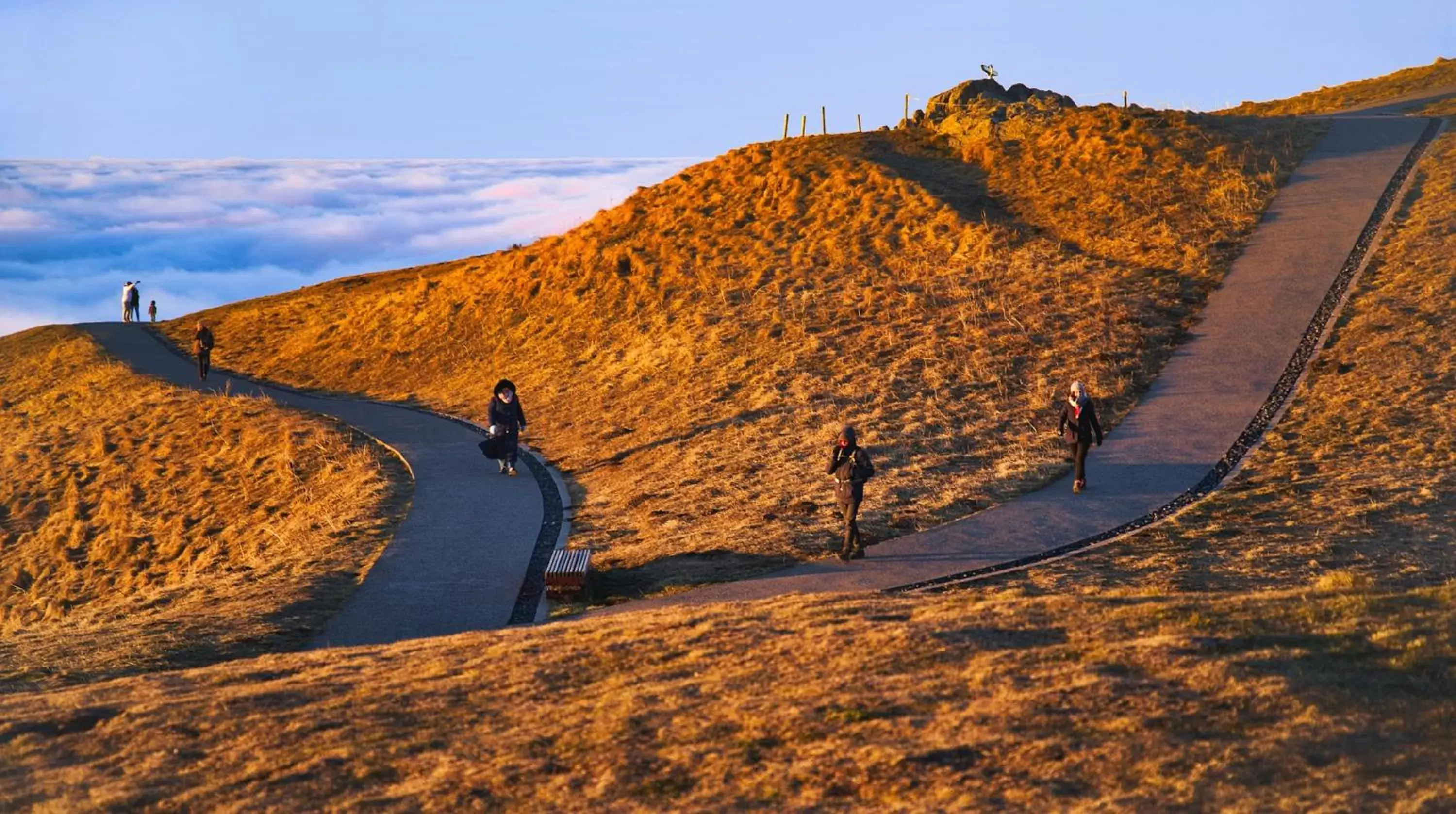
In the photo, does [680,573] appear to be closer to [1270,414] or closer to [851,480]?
[851,480]

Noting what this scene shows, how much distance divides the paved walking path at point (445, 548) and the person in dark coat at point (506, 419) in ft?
1.48

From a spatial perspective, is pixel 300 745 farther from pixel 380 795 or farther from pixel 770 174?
pixel 770 174

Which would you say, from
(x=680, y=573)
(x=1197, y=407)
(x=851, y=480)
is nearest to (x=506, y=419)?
(x=680, y=573)

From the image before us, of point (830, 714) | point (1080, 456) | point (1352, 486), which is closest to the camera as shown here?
point (830, 714)

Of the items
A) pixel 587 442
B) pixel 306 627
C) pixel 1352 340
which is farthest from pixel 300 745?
pixel 1352 340

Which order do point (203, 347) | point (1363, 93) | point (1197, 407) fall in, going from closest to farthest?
point (1197, 407)
point (203, 347)
point (1363, 93)

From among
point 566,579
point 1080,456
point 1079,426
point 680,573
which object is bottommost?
point 680,573

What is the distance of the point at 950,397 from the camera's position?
26781 mm

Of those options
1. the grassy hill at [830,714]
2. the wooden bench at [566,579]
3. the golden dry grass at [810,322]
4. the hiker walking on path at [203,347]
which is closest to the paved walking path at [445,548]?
the wooden bench at [566,579]

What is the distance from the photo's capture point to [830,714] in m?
9.36

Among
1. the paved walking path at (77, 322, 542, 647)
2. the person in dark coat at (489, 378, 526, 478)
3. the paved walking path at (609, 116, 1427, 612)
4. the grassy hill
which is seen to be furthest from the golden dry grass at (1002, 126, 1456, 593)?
the person in dark coat at (489, 378, 526, 478)

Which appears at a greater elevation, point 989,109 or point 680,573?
point 989,109

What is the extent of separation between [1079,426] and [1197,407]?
18.1 feet

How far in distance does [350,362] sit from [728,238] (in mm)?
13503
